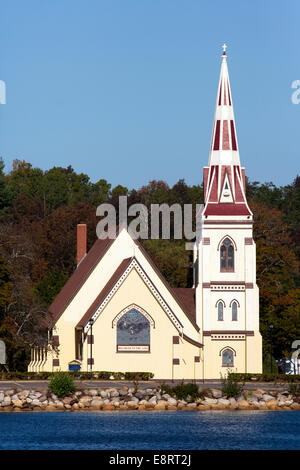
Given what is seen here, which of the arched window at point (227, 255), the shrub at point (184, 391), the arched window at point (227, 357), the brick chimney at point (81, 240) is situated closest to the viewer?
the shrub at point (184, 391)

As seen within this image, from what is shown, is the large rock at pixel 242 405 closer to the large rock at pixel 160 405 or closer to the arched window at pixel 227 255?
the large rock at pixel 160 405

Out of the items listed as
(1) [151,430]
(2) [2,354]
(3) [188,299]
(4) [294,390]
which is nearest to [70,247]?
(3) [188,299]

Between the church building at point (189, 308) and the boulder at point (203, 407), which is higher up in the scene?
the church building at point (189, 308)

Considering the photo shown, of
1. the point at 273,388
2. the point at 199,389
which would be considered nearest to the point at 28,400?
the point at 199,389

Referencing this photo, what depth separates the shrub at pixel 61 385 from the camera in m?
65.8

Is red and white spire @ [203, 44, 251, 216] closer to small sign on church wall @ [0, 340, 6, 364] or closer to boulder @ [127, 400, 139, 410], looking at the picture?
small sign on church wall @ [0, 340, 6, 364]

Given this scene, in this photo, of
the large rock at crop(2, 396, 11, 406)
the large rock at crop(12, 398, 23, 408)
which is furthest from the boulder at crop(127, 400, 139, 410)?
the large rock at crop(2, 396, 11, 406)

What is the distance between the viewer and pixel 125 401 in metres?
66.7

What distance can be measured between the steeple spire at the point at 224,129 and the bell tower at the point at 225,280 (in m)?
0.06

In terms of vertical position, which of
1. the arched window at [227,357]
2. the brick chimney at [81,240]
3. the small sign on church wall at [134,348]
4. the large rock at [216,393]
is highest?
the brick chimney at [81,240]

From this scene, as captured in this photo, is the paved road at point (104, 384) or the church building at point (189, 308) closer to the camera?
the paved road at point (104, 384)

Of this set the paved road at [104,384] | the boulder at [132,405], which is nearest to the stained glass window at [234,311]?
the paved road at [104,384]

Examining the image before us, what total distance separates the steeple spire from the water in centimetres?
2087

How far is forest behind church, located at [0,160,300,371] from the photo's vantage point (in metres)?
78.9
